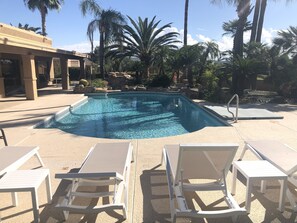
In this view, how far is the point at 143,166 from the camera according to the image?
519 centimetres

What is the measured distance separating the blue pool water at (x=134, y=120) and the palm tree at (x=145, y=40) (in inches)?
340

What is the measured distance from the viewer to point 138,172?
4.91m

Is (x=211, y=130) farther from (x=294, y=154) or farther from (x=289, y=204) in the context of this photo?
(x=289, y=204)

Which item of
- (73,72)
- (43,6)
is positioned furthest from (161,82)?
(43,6)

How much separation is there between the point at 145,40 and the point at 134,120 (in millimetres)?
13966

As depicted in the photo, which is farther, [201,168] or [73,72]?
[73,72]

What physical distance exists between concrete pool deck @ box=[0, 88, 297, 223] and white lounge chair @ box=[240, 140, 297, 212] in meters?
0.39

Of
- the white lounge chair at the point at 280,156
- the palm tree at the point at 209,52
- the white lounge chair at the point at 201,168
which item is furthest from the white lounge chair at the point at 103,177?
the palm tree at the point at 209,52

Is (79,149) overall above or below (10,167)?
below

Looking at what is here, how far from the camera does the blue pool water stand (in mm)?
9659

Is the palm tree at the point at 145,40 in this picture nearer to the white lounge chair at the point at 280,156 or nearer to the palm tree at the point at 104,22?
the palm tree at the point at 104,22

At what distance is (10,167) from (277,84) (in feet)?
52.3

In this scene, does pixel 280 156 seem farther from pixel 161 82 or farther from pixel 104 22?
pixel 104 22

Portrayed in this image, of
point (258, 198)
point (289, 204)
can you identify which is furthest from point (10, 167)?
point (289, 204)
